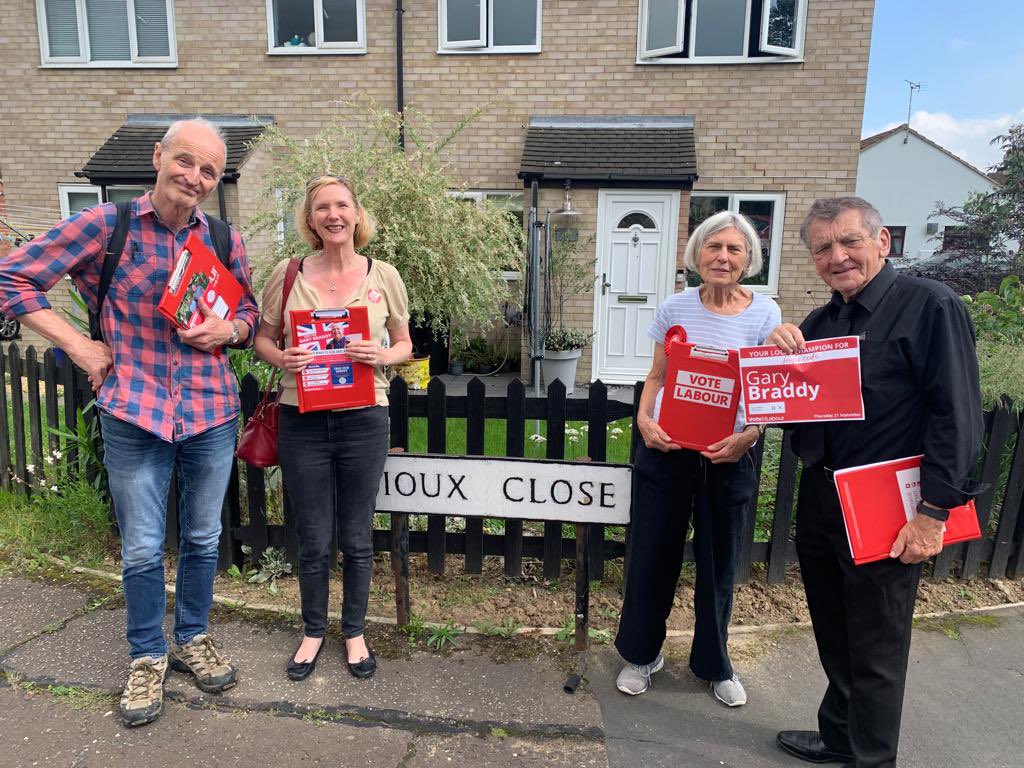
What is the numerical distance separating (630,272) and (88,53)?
28.5ft

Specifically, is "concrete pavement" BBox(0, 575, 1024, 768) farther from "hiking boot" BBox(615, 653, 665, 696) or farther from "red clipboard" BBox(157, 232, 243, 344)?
"red clipboard" BBox(157, 232, 243, 344)

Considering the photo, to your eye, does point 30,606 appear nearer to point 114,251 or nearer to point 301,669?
point 301,669

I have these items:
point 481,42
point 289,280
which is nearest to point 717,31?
point 481,42

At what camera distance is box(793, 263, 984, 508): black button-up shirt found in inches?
75.2

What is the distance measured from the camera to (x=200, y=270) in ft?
8.07

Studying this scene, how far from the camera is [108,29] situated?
10.1 m

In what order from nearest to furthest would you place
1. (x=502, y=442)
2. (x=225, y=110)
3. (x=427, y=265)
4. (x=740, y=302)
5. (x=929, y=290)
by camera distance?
(x=929, y=290) < (x=740, y=302) < (x=502, y=442) < (x=427, y=265) < (x=225, y=110)

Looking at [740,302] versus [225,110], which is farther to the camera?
[225,110]

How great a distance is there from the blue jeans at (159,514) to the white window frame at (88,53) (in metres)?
9.55

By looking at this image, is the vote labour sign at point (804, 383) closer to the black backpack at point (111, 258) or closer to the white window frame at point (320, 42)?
the black backpack at point (111, 258)

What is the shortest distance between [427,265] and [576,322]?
3448 millimetres

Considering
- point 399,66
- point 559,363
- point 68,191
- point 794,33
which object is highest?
point 794,33

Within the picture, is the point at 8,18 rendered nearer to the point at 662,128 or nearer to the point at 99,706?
the point at 662,128

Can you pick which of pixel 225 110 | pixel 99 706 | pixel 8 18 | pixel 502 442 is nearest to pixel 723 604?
pixel 99 706
